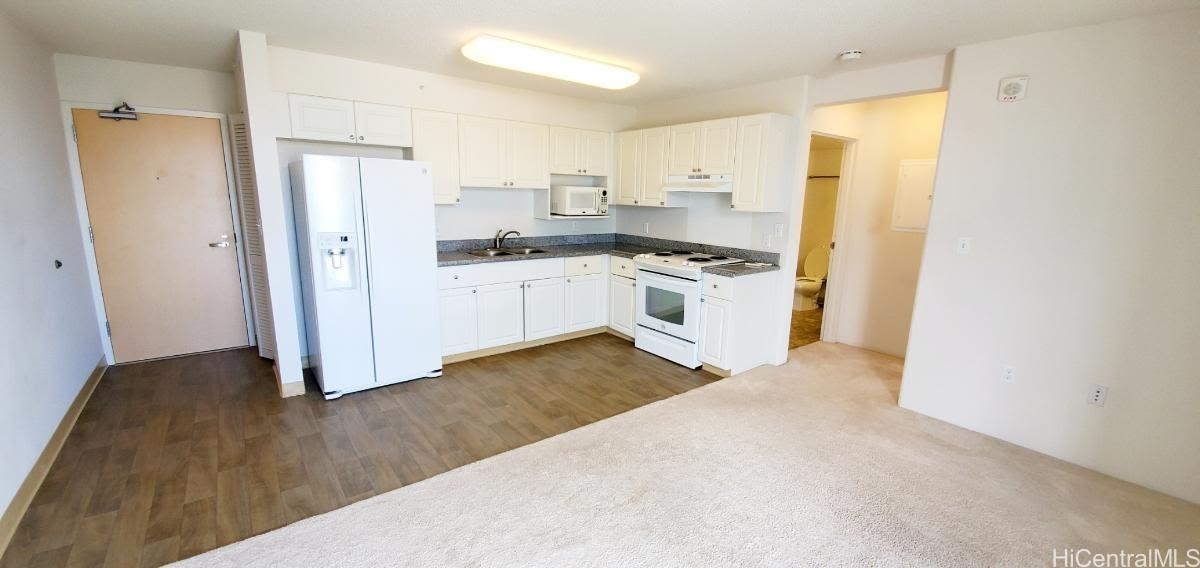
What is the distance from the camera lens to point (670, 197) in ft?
15.1

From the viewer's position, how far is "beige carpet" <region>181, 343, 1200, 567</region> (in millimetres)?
1976

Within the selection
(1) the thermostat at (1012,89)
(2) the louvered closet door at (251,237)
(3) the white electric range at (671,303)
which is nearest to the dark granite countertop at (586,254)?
(3) the white electric range at (671,303)

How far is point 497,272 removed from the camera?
4.17 m

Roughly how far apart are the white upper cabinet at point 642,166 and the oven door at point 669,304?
0.84 meters

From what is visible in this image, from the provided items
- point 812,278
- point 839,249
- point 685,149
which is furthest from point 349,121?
point 812,278

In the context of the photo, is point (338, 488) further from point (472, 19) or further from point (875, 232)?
point (875, 232)

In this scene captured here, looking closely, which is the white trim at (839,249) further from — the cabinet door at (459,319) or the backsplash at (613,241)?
the cabinet door at (459,319)

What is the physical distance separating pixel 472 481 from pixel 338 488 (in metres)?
0.66

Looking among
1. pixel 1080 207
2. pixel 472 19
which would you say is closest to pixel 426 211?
pixel 472 19

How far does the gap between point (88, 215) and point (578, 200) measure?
3.95 meters

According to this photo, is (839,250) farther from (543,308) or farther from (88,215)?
(88,215)

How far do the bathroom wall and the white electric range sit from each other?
2.92 meters

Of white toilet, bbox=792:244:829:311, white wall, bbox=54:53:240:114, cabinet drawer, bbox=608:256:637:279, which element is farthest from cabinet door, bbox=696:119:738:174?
white wall, bbox=54:53:240:114

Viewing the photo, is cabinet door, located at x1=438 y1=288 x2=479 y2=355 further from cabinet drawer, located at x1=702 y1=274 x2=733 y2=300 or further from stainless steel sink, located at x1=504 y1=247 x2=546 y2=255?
cabinet drawer, located at x1=702 y1=274 x2=733 y2=300
